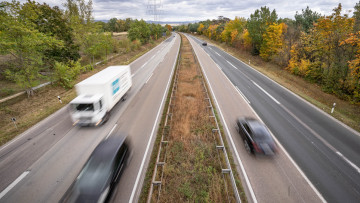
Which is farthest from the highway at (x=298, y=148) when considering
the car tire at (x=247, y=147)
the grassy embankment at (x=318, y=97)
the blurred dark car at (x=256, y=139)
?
the grassy embankment at (x=318, y=97)

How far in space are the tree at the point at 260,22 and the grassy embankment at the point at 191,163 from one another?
102ft

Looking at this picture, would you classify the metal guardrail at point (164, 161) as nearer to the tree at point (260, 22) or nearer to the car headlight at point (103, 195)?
the car headlight at point (103, 195)

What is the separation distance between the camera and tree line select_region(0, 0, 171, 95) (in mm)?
15753

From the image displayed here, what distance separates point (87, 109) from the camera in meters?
11.5

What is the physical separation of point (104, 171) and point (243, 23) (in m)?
60.7

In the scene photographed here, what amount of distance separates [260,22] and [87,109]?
4019cm

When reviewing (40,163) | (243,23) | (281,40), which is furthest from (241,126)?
(243,23)

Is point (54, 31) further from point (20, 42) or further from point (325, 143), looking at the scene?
point (325, 143)

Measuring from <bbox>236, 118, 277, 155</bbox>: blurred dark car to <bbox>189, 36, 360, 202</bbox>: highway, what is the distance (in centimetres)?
66

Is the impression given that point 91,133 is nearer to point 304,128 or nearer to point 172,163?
point 172,163

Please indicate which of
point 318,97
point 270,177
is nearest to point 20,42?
point 270,177

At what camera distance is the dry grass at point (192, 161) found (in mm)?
7656

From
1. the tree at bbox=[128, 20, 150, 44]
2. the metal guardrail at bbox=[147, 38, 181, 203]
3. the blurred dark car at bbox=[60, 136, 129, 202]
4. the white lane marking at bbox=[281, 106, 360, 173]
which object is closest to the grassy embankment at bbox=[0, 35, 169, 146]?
the blurred dark car at bbox=[60, 136, 129, 202]

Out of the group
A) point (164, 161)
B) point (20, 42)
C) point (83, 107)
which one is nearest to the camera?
point (164, 161)
